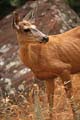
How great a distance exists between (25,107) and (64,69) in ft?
4.44

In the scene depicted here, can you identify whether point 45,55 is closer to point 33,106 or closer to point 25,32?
point 25,32

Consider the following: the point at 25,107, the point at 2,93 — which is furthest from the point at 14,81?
the point at 25,107

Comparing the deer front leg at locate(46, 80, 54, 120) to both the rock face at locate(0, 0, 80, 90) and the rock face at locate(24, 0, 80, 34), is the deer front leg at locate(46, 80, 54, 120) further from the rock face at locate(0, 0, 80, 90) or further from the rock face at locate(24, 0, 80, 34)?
the rock face at locate(24, 0, 80, 34)

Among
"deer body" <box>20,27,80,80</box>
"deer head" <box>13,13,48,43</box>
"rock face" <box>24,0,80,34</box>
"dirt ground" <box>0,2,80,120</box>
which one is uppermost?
"deer head" <box>13,13,48,43</box>

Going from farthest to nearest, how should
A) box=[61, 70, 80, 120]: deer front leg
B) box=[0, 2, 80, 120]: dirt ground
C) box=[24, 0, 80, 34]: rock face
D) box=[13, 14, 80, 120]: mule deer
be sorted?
1. box=[24, 0, 80, 34]: rock face
2. box=[0, 2, 80, 120]: dirt ground
3. box=[13, 14, 80, 120]: mule deer
4. box=[61, 70, 80, 120]: deer front leg

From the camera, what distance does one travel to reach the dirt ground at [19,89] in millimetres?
8352

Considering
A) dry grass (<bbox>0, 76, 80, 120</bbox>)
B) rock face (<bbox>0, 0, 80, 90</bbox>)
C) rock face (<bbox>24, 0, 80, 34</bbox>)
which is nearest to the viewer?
dry grass (<bbox>0, 76, 80, 120</bbox>)

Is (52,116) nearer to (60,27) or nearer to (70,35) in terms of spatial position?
(70,35)

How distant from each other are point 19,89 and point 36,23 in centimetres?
180

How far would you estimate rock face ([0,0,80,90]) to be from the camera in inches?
416

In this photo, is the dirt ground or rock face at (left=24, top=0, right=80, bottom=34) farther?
rock face at (left=24, top=0, right=80, bottom=34)

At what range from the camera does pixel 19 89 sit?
10109mm

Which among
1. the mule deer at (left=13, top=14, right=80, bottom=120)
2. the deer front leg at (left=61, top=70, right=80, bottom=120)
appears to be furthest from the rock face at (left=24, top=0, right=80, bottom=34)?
the deer front leg at (left=61, top=70, right=80, bottom=120)

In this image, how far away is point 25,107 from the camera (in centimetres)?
897
